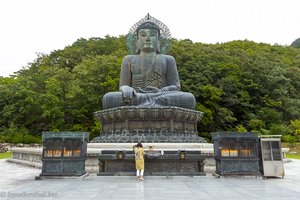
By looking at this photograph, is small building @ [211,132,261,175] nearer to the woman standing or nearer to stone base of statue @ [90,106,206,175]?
stone base of statue @ [90,106,206,175]

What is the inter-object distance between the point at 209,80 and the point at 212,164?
1776 cm

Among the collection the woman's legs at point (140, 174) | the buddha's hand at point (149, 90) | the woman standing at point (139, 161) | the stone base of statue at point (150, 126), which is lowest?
the woman's legs at point (140, 174)

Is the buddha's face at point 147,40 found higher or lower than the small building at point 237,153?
higher

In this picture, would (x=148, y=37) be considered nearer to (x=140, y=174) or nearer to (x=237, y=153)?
(x=237, y=153)

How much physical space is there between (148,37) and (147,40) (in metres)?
0.16

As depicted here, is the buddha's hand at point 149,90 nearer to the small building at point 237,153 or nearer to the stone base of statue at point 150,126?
the stone base of statue at point 150,126

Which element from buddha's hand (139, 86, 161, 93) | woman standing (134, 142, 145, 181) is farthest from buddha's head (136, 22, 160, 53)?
woman standing (134, 142, 145, 181)

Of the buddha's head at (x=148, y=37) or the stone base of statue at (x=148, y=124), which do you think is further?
the buddha's head at (x=148, y=37)

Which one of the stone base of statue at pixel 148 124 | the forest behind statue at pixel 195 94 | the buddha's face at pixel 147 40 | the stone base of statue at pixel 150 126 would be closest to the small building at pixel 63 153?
the stone base of statue at pixel 150 126

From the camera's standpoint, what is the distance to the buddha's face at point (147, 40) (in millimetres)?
12570

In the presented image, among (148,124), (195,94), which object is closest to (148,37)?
(148,124)

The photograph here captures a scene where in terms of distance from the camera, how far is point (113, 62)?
76.0 ft

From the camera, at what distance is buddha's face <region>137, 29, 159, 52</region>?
41.2ft

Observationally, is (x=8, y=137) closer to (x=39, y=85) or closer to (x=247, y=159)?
(x=39, y=85)
